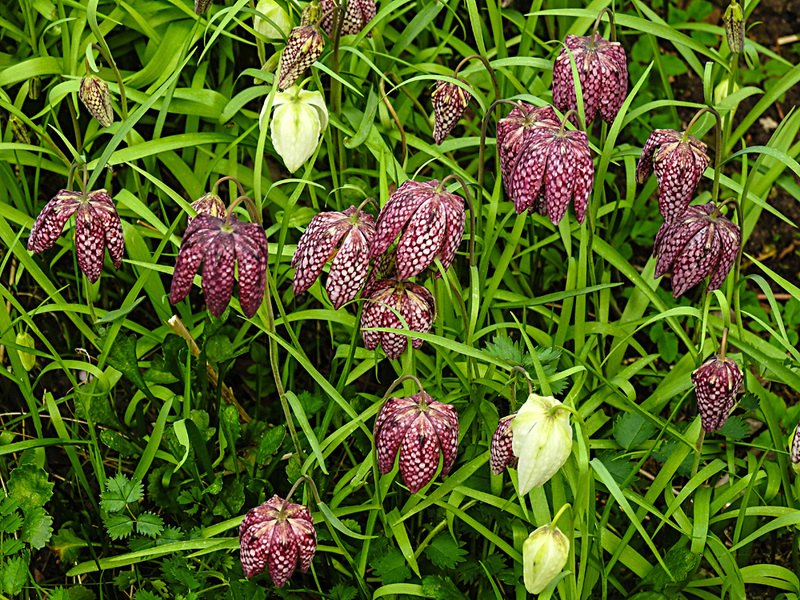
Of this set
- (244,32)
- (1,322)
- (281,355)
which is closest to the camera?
(1,322)

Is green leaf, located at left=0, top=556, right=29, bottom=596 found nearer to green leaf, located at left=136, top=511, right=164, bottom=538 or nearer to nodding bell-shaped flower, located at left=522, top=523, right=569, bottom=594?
green leaf, located at left=136, top=511, right=164, bottom=538

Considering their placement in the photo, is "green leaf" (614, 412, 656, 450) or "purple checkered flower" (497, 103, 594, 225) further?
"green leaf" (614, 412, 656, 450)

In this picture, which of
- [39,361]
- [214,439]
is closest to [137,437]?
[214,439]

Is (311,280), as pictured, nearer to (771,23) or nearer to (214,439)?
(214,439)

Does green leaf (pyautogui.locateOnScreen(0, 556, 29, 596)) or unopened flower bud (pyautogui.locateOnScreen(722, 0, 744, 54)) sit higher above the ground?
unopened flower bud (pyautogui.locateOnScreen(722, 0, 744, 54))

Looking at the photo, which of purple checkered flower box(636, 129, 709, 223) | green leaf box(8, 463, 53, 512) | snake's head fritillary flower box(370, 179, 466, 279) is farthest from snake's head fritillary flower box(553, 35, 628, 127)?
green leaf box(8, 463, 53, 512)

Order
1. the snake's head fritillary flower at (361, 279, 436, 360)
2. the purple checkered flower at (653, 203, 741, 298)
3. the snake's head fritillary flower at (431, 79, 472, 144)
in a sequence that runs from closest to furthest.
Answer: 1. the snake's head fritillary flower at (361, 279, 436, 360)
2. the purple checkered flower at (653, 203, 741, 298)
3. the snake's head fritillary flower at (431, 79, 472, 144)

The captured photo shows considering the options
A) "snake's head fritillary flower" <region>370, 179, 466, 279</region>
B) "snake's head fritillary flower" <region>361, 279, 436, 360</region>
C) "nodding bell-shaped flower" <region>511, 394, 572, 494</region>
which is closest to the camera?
"nodding bell-shaped flower" <region>511, 394, 572, 494</region>
